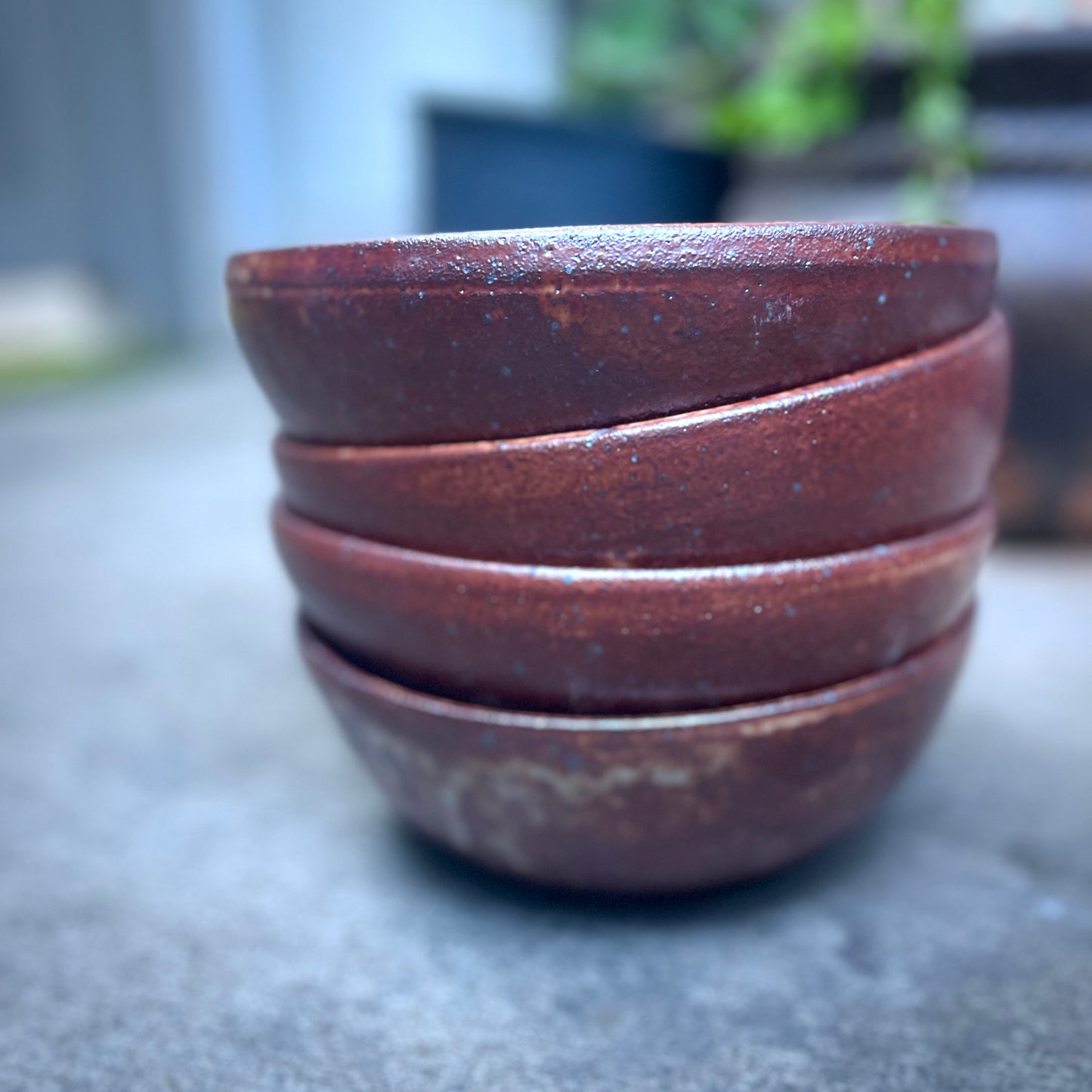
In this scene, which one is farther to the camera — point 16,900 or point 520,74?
point 520,74

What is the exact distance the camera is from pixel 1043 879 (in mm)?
760

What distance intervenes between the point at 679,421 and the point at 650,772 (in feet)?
0.71

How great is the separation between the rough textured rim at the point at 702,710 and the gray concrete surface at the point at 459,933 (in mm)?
181

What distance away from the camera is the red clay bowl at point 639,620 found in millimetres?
573

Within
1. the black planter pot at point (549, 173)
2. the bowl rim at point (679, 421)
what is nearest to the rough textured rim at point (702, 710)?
the bowl rim at point (679, 421)

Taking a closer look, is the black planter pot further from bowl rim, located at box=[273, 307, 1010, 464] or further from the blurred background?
bowl rim, located at box=[273, 307, 1010, 464]

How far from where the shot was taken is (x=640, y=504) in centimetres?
56

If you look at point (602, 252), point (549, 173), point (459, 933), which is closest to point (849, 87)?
point (549, 173)

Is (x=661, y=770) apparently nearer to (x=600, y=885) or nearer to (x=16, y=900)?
(x=600, y=885)

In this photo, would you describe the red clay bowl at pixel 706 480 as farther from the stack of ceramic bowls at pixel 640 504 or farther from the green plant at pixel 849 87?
the green plant at pixel 849 87

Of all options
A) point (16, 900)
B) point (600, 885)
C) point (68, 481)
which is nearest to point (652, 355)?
point (600, 885)

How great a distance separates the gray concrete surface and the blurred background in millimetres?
769

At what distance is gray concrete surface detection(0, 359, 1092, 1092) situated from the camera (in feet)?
1.94

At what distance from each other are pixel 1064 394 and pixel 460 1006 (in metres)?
1.32
